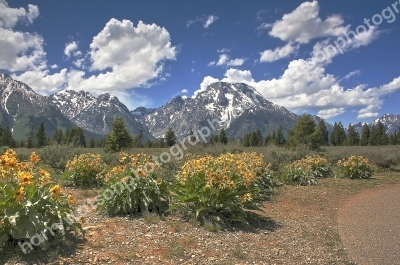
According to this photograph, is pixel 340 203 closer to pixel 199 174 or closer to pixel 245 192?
pixel 245 192

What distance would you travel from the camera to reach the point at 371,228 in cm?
693

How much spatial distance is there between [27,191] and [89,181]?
598cm

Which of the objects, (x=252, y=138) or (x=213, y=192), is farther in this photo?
(x=252, y=138)

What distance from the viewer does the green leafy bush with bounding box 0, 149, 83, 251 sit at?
148 inches

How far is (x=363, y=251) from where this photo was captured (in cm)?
549

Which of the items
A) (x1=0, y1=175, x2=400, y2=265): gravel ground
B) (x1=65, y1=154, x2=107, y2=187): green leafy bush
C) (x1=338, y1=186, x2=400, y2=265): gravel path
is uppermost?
(x1=65, y1=154, x2=107, y2=187): green leafy bush

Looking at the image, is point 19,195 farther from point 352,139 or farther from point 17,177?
point 352,139

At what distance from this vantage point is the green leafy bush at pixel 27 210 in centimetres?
376

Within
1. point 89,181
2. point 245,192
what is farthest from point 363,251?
point 89,181

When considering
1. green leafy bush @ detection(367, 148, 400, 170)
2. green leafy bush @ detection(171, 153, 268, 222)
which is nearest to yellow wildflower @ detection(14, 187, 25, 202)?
green leafy bush @ detection(171, 153, 268, 222)

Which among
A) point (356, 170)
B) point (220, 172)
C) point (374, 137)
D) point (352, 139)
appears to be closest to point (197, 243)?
point (220, 172)

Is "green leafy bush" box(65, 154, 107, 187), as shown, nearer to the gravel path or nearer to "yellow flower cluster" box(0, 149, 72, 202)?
"yellow flower cluster" box(0, 149, 72, 202)

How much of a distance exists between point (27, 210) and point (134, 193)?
2533 millimetres

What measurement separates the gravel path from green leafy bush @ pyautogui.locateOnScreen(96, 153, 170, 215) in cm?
355
